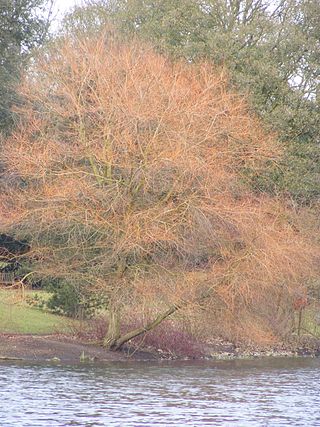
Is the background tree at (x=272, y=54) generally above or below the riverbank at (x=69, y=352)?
above

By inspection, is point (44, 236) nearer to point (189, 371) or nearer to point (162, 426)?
point (189, 371)

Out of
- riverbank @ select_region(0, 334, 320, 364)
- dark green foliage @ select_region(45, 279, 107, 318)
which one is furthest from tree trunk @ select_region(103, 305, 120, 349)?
dark green foliage @ select_region(45, 279, 107, 318)

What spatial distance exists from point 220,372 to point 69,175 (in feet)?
33.6

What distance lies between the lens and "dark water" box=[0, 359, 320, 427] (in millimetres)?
25562

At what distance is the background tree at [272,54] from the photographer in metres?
53.8

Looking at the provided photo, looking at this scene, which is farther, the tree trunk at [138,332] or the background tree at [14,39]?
the background tree at [14,39]

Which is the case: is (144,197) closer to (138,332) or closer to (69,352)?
(138,332)

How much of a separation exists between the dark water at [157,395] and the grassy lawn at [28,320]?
6.74 metres

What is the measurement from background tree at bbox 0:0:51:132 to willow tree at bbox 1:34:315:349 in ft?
21.7

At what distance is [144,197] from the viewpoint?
132ft

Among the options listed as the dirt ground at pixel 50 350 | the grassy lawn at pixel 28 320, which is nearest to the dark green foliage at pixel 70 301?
the grassy lawn at pixel 28 320

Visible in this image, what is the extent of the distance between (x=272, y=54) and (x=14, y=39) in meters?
14.7

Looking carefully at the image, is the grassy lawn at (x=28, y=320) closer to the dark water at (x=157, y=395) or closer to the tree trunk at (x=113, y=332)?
the tree trunk at (x=113, y=332)

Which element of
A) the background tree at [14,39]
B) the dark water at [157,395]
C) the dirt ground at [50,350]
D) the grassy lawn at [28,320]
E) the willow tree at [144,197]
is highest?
the background tree at [14,39]
